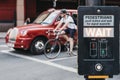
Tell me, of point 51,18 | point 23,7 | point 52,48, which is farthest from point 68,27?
point 23,7

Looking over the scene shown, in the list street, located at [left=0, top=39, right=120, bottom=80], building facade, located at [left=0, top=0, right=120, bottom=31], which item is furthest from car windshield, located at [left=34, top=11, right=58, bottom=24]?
building facade, located at [left=0, top=0, right=120, bottom=31]

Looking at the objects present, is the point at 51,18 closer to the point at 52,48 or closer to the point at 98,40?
the point at 52,48

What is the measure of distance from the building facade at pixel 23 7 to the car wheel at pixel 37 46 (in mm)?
13413

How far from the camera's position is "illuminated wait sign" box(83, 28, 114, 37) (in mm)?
4383

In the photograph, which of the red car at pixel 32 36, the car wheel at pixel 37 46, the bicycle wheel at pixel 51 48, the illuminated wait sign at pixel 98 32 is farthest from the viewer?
the car wheel at pixel 37 46

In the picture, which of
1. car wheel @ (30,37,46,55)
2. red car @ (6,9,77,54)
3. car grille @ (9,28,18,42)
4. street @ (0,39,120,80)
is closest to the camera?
street @ (0,39,120,80)

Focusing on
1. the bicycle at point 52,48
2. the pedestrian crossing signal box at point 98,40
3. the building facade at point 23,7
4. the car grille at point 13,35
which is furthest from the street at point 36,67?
the building facade at point 23,7

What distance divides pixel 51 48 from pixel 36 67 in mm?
1821

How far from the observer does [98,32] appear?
439 cm

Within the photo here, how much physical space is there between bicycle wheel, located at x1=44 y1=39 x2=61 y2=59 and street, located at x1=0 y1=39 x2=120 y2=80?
17cm

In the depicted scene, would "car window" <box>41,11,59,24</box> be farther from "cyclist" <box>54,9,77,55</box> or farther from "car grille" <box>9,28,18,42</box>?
"car grille" <box>9,28,18,42</box>

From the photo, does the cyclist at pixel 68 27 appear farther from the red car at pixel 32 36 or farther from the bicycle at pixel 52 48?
the red car at pixel 32 36

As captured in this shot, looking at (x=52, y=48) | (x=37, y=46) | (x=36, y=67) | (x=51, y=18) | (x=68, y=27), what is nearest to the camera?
(x=36, y=67)

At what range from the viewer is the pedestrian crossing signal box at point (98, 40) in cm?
439
